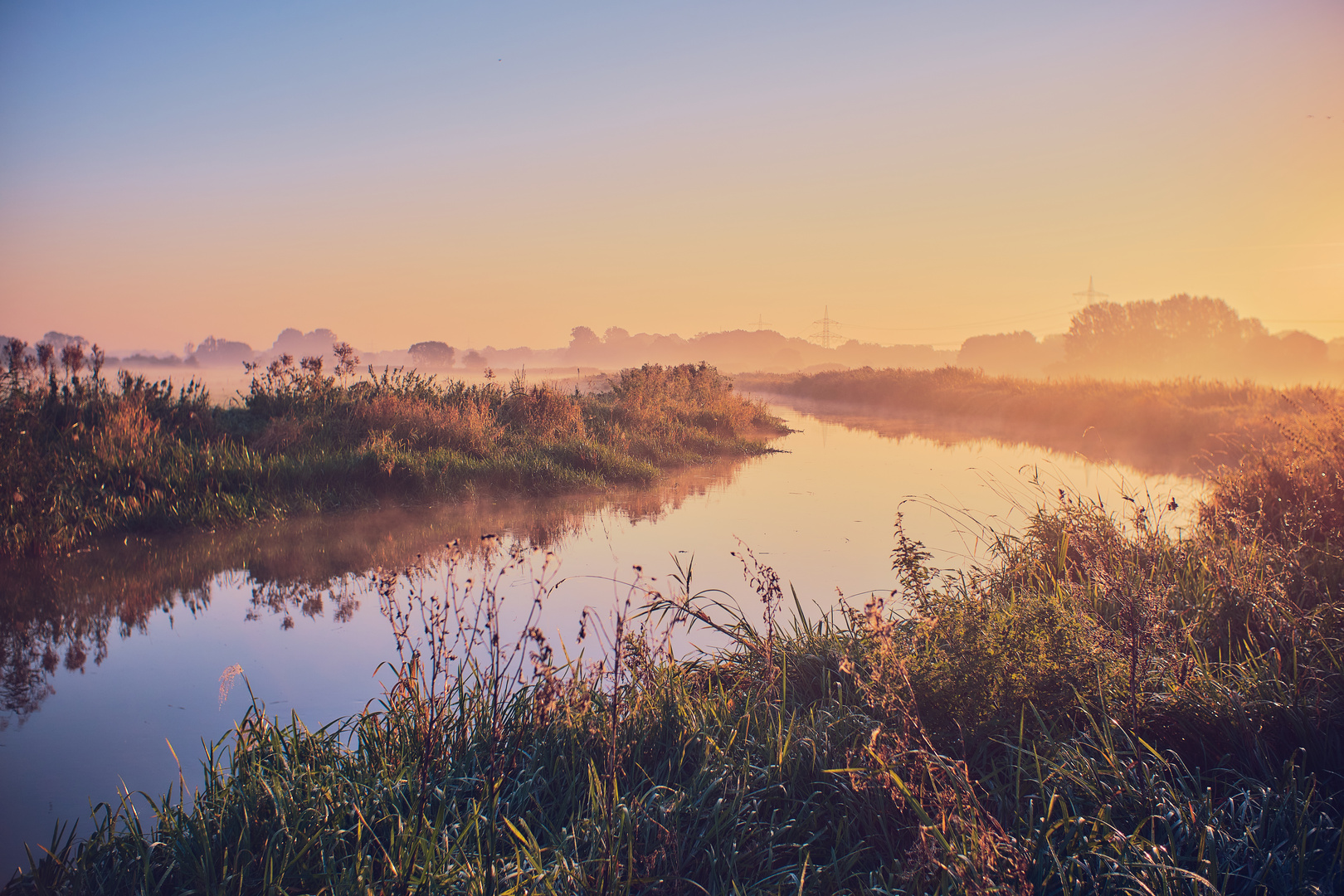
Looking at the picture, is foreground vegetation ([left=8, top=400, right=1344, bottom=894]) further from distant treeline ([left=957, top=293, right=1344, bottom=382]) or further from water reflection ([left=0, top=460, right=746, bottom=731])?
distant treeline ([left=957, top=293, right=1344, bottom=382])

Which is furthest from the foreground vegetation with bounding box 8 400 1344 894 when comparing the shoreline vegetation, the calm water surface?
the shoreline vegetation

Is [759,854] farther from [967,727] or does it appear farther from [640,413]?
[640,413]

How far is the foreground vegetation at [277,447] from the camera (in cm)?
759

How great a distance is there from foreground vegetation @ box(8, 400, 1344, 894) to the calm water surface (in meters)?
0.58

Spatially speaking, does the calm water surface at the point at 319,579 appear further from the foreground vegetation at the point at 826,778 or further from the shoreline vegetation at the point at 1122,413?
the shoreline vegetation at the point at 1122,413

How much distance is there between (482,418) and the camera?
12.6 meters

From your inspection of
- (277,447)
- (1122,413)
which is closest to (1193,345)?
(1122,413)

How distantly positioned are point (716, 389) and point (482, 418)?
11.7 m

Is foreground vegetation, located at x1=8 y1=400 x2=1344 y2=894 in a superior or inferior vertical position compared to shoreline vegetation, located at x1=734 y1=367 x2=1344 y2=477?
inferior

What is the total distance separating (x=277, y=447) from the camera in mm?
10195

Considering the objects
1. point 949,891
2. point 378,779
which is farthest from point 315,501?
point 949,891

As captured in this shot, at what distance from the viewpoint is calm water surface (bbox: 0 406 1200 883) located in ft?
12.1

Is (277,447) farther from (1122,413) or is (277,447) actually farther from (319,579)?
(1122,413)

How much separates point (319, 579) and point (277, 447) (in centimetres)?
463
